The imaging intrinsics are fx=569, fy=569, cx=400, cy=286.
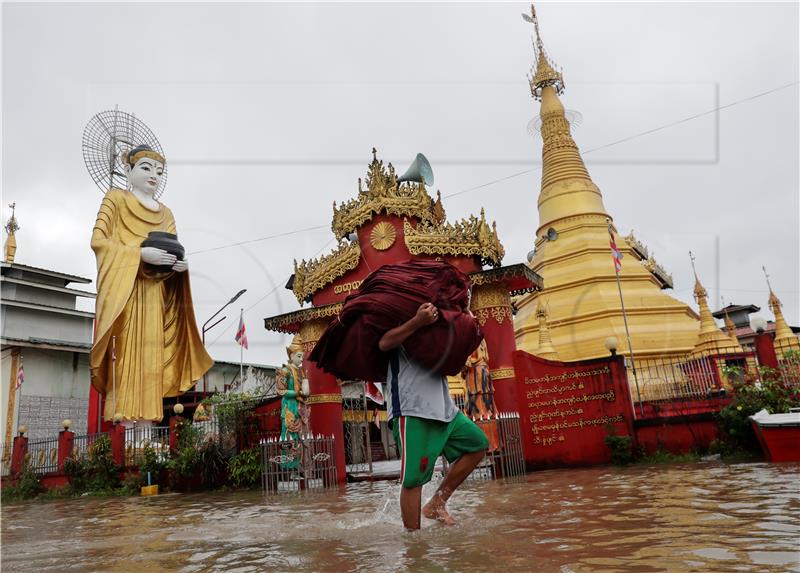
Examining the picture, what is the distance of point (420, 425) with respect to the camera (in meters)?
4.30

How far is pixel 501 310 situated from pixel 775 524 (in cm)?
828

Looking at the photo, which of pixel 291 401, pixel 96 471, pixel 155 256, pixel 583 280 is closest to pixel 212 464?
pixel 291 401

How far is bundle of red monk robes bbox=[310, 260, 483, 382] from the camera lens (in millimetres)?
4305

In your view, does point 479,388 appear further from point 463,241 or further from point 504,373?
point 463,241

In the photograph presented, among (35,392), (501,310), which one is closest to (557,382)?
(501,310)

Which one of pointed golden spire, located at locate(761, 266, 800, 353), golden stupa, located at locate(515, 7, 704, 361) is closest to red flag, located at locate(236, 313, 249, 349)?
golden stupa, located at locate(515, 7, 704, 361)

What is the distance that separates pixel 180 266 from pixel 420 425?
13.3 meters

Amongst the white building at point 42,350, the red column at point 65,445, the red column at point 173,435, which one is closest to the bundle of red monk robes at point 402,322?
the red column at point 173,435

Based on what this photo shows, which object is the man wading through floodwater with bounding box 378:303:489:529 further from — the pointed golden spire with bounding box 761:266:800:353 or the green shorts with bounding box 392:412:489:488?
the pointed golden spire with bounding box 761:266:800:353

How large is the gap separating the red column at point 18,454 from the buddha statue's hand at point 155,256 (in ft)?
19.4

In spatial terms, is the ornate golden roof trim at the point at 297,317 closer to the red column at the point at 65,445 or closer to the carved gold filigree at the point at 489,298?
the carved gold filigree at the point at 489,298

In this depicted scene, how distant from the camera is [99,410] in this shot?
16.5 metres

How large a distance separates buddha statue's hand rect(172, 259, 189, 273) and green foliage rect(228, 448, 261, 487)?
21.2 ft

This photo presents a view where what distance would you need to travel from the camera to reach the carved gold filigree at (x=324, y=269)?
12.7 m
